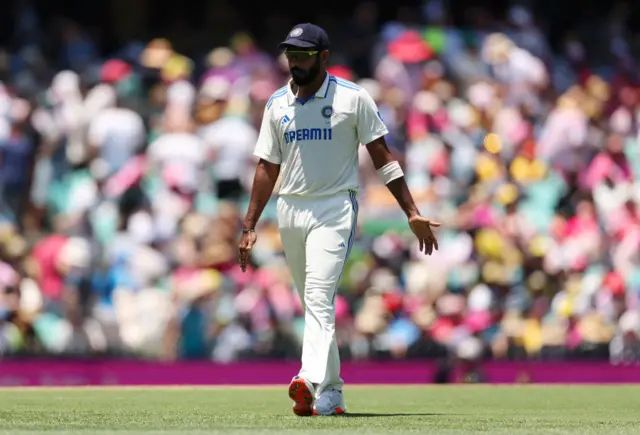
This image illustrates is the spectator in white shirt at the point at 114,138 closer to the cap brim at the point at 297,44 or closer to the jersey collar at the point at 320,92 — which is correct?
the jersey collar at the point at 320,92

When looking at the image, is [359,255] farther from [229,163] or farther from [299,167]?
[299,167]

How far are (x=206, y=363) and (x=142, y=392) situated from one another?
2.32 m

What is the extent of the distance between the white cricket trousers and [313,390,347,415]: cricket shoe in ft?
0.12

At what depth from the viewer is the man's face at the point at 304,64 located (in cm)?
793

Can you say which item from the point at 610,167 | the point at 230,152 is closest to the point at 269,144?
the point at 230,152

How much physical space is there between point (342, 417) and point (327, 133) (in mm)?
1538

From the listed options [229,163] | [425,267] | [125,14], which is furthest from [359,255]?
[125,14]

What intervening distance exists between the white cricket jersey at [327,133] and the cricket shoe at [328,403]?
1082mm

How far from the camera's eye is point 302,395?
766 cm

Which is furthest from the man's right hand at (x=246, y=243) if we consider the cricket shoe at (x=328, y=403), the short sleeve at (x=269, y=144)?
the cricket shoe at (x=328, y=403)

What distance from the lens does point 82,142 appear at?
53.1 feet

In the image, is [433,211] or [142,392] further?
[433,211]

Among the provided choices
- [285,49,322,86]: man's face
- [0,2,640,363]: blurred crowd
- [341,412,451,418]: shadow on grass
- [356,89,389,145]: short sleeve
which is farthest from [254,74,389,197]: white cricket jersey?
[0,2,640,363]: blurred crowd

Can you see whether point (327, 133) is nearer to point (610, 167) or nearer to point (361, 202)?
point (361, 202)
